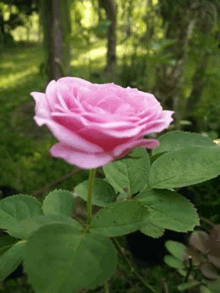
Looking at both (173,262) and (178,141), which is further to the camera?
(173,262)

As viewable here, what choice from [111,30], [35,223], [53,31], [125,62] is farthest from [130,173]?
[111,30]

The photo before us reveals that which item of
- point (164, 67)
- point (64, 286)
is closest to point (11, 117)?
point (164, 67)

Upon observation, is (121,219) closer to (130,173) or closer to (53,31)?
(130,173)

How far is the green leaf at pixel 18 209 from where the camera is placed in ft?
1.57

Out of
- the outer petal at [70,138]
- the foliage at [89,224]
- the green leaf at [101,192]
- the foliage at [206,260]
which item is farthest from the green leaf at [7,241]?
the foliage at [206,260]

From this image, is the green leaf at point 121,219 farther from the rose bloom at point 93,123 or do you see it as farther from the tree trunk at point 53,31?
the tree trunk at point 53,31

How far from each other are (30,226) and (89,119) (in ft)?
0.51

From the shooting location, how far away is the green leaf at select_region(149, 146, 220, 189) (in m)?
0.44

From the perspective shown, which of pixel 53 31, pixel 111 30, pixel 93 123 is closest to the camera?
pixel 93 123

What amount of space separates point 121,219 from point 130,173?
13cm

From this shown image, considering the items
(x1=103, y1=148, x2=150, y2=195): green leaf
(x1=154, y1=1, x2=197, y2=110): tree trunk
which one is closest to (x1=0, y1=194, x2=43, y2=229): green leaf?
(x1=103, y1=148, x2=150, y2=195): green leaf

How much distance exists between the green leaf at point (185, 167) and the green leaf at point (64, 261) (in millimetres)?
139

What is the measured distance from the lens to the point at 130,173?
51 centimetres

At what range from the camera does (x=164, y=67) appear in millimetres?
1836
